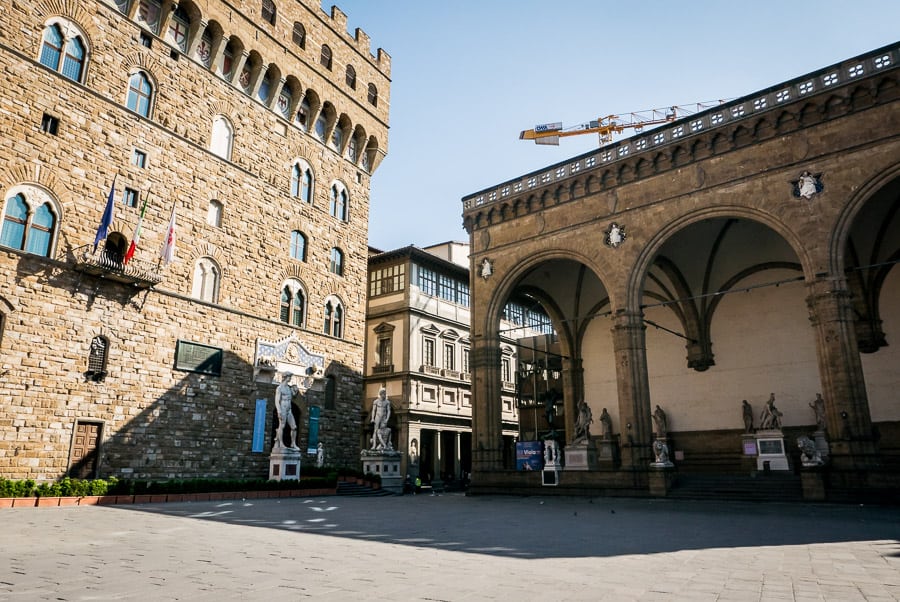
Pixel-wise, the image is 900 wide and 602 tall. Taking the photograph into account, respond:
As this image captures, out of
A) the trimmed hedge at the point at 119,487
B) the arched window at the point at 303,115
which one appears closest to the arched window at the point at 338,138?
the arched window at the point at 303,115

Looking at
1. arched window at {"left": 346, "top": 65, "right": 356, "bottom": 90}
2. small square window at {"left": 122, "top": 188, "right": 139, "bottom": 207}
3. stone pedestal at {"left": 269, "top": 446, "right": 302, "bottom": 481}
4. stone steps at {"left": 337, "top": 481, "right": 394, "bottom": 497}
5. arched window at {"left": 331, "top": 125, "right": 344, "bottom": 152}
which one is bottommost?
stone steps at {"left": 337, "top": 481, "right": 394, "bottom": 497}

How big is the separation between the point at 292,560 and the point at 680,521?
8612 millimetres

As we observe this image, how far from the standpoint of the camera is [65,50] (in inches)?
839

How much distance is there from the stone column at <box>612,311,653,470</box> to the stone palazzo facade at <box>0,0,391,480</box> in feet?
49.8

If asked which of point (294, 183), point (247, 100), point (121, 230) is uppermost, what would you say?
point (247, 100)

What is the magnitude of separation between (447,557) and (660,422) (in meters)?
21.1

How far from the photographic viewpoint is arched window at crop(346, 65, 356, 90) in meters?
33.8

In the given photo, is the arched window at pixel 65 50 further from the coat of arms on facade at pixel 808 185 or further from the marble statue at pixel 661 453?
the coat of arms on facade at pixel 808 185

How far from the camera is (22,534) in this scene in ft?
29.8

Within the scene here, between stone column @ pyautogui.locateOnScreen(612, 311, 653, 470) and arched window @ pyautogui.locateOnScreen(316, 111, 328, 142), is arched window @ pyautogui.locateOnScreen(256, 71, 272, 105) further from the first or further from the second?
stone column @ pyautogui.locateOnScreen(612, 311, 653, 470)

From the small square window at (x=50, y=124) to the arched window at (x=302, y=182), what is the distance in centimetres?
1091

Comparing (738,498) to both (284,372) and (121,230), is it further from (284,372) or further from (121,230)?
(121,230)

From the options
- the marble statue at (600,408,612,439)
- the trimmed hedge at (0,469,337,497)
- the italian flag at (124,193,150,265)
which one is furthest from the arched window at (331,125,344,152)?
the marble statue at (600,408,612,439)

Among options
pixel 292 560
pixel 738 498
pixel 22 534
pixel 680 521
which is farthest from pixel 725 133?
pixel 22 534
